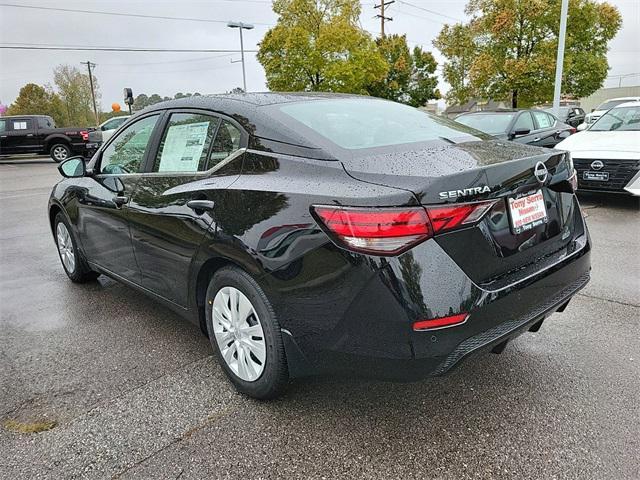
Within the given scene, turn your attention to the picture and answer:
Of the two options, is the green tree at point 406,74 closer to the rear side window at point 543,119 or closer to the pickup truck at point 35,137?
the pickup truck at point 35,137

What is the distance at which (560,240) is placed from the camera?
8.10 ft

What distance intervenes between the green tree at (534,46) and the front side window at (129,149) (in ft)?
70.6

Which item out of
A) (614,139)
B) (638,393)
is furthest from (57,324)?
(614,139)

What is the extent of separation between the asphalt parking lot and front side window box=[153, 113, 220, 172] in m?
1.18

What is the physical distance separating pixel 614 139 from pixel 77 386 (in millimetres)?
7608

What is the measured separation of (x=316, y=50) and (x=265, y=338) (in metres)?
27.2

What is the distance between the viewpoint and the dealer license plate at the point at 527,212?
7.04ft

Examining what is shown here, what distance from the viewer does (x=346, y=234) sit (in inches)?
75.9

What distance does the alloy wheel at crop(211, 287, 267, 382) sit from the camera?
242 cm

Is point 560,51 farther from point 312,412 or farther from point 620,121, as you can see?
point 312,412

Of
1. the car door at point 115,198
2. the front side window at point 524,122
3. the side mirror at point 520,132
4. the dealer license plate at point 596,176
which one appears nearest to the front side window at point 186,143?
the car door at point 115,198

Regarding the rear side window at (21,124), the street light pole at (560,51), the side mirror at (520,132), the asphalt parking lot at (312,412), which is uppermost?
the street light pole at (560,51)

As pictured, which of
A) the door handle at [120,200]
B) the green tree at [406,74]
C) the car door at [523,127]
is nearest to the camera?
the door handle at [120,200]

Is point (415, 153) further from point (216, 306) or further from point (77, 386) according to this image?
point (77, 386)
